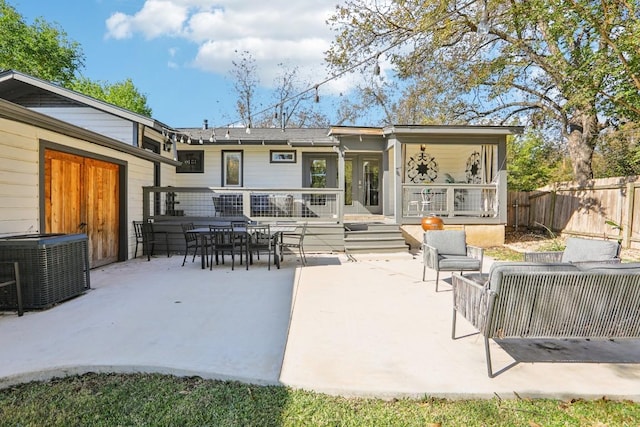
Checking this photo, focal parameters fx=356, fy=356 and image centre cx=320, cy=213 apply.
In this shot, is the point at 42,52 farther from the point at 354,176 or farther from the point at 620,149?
the point at 620,149

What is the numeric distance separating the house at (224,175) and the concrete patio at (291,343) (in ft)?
7.33

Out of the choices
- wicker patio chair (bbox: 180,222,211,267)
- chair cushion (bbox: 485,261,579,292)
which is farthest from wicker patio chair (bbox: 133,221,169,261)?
chair cushion (bbox: 485,261,579,292)

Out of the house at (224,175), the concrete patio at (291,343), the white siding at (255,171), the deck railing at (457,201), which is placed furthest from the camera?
the white siding at (255,171)

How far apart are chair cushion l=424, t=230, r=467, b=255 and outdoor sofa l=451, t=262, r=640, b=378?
3240mm

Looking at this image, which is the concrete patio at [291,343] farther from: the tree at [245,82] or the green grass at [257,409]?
the tree at [245,82]

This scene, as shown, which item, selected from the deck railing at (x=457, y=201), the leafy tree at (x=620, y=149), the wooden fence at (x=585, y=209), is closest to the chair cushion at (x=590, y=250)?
the deck railing at (x=457, y=201)

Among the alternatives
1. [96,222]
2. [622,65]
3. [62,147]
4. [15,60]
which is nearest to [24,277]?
[62,147]

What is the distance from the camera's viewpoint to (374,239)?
959 cm

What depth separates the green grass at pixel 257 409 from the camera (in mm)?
2182

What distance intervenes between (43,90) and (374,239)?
29.9 feet

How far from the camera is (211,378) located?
273 cm

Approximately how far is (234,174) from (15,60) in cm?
1681

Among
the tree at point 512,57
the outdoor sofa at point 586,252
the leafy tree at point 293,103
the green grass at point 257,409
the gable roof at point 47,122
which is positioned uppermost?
the leafy tree at point 293,103

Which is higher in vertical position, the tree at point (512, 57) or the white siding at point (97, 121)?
the tree at point (512, 57)
